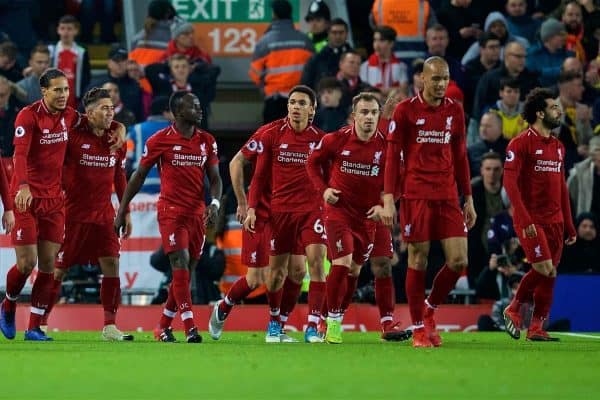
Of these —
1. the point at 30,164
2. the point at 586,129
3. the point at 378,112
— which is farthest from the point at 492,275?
the point at 30,164

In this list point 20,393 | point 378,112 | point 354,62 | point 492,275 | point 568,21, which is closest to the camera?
point 20,393

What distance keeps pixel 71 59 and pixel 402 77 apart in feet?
15.0

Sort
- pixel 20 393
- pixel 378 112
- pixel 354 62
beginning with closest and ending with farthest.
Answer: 1. pixel 20 393
2. pixel 378 112
3. pixel 354 62

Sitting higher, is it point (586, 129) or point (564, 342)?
point (586, 129)

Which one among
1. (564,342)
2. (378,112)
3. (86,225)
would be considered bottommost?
(564,342)

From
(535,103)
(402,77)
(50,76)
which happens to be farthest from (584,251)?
(50,76)

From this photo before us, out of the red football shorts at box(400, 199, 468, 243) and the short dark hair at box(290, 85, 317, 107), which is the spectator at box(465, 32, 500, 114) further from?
the red football shorts at box(400, 199, 468, 243)

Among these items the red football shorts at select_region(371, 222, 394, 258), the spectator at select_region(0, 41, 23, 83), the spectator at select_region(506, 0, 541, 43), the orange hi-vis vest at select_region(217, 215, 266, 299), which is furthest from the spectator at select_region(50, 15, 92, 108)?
the red football shorts at select_region(371, 222, 394, 258)

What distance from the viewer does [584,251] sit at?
65.8 feet

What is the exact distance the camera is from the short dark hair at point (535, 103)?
1562 centimetres

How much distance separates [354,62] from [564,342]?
709 centimetres

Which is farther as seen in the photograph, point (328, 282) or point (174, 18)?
point (174, 18)

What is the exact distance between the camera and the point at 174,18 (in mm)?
23125

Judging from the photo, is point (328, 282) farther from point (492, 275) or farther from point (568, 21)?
point (568, 21)
